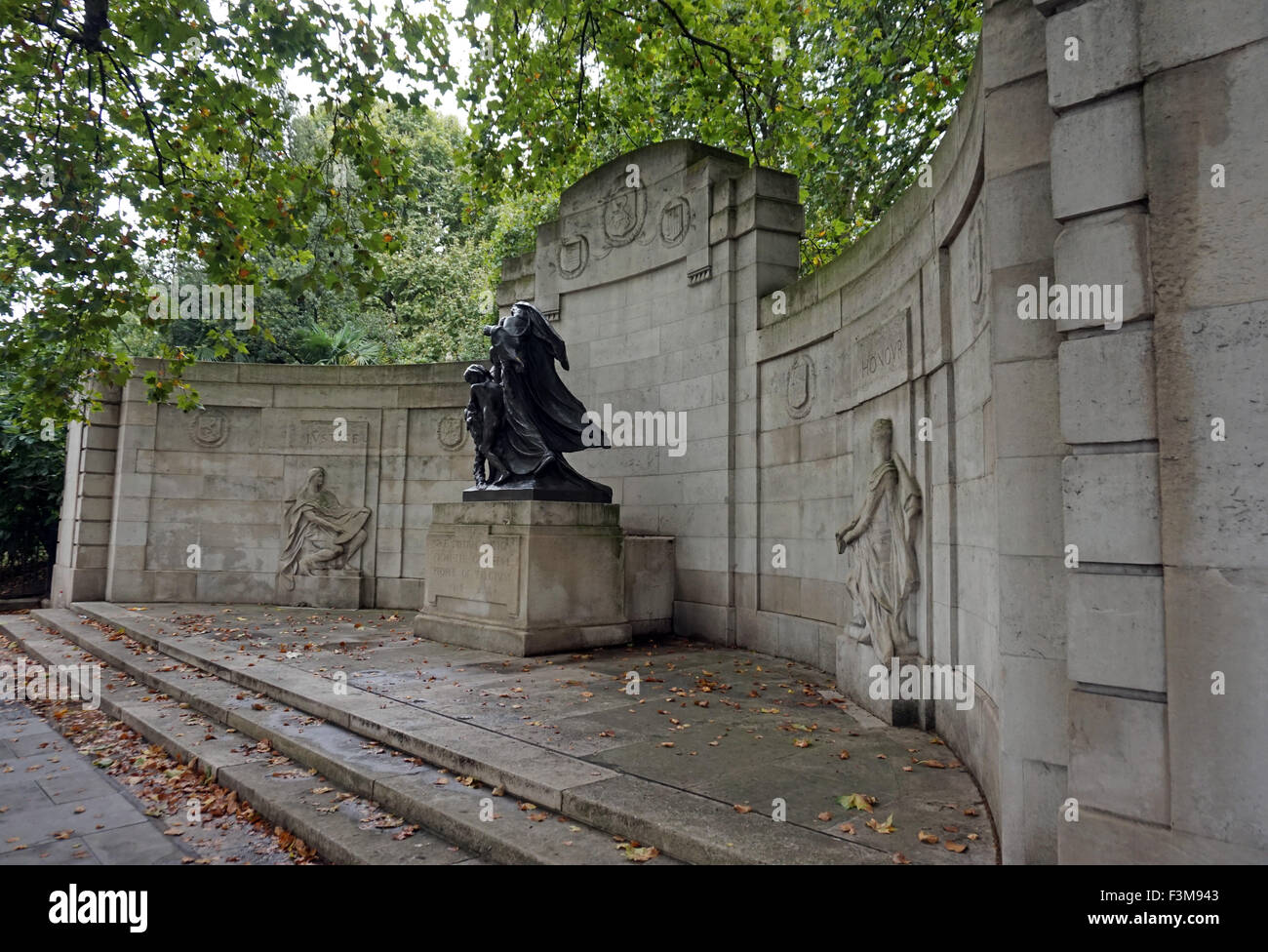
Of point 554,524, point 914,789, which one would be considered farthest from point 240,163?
point 914,789

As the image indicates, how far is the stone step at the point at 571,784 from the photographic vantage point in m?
3.48

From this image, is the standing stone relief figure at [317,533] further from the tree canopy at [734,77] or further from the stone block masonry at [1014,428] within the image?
the tree canopy at [734,77]

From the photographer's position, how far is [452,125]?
34000mm

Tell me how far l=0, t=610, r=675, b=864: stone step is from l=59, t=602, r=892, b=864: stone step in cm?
9

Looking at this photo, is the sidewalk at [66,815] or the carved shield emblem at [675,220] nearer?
the sidewalk at [66,815]

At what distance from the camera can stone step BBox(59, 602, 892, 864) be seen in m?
3.48

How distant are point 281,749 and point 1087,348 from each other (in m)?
5.77

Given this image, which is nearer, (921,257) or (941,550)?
(941,550)

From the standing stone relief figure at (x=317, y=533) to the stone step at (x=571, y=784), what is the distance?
6.30 meters

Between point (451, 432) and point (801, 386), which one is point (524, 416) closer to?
point (801, 386)

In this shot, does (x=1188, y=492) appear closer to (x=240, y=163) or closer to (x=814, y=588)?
(x=814, y=588)

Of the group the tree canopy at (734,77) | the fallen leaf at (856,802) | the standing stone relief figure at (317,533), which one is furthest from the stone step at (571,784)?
the tree canopy at (734,77)

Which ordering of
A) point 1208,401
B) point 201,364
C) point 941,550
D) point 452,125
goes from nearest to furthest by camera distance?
point 1208,401 < point 941,550 < point 201,364 < point 452,125

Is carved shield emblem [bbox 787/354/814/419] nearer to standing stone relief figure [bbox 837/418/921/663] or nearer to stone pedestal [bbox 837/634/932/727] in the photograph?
standing stone relief figure [bbox 837/418/921/663]
